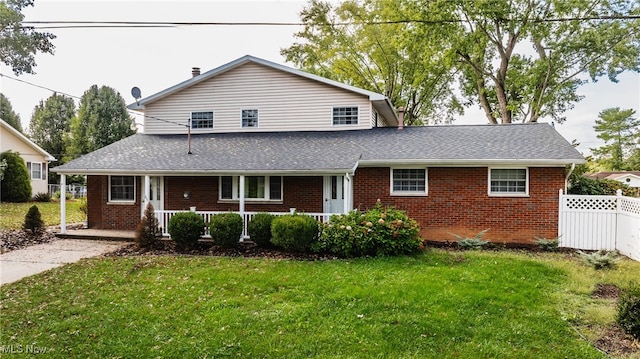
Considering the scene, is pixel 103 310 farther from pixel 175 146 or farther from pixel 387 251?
pixel 175 146

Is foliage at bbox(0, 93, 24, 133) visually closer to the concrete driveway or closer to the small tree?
the concrete driveway

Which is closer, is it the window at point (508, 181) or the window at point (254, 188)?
the window at point (508, 181)

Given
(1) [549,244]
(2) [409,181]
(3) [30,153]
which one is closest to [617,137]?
(1) [549,244]

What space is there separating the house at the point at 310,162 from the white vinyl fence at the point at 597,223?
0.37 metres

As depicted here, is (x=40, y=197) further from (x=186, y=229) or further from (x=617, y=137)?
(x=617, y=137)

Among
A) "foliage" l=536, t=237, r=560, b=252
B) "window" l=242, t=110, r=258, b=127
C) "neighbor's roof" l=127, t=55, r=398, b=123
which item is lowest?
"foliage" l=536, t=237, r=560, b=252

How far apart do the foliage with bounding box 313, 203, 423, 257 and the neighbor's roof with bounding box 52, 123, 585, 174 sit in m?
1.78

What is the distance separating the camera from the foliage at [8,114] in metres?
40.6

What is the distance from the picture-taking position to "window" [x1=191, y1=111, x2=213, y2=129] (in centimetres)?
1538

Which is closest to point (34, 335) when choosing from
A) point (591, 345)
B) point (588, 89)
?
point (591, 345)

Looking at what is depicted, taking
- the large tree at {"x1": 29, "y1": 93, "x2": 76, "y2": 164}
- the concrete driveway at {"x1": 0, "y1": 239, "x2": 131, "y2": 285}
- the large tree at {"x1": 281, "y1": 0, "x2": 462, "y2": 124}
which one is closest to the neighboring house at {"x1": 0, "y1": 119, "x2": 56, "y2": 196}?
the large tree at {"x1": 29, "y1": 93, "x2": 76, "y2": 164}

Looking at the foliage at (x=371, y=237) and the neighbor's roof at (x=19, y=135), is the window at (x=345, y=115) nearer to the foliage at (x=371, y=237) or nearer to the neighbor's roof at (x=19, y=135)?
the foliage at (x=371, y=237)

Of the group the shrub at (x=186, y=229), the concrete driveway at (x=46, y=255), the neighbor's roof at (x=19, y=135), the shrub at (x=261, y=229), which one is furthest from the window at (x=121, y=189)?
the neighbor's roof at (x=19, y=135)

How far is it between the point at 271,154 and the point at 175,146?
436cm
